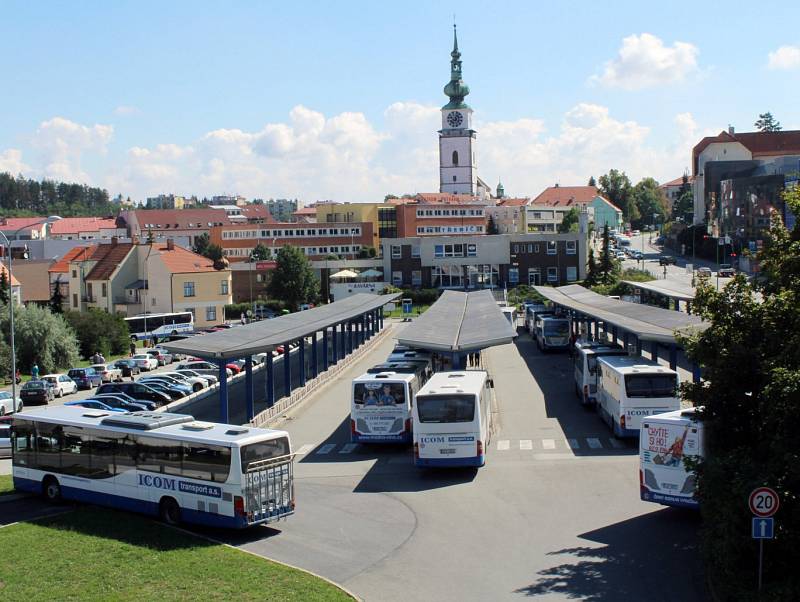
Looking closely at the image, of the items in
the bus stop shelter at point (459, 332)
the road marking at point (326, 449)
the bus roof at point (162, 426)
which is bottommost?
the road marking at point (326, 449)

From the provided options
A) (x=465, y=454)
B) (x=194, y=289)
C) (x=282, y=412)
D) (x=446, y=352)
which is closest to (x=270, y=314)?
(x=194, y=289)

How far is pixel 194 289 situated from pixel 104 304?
7.71m

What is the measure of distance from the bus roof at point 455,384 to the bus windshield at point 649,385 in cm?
382

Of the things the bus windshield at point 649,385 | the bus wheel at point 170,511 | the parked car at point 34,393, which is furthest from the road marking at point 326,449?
the parked car at point 34,393

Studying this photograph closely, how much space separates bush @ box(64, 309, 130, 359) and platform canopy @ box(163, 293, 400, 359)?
20.0 m

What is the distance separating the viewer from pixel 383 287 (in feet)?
309

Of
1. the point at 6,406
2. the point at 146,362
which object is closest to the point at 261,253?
the point at 146,362

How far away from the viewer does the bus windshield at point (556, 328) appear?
51188mm

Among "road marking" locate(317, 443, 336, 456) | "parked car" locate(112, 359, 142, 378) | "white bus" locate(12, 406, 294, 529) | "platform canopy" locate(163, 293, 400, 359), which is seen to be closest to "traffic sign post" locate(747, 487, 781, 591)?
"white bus" locate(12, 406, 294, 529)

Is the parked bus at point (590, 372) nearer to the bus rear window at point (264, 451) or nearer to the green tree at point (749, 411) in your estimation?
the green tree at point (749, 411)

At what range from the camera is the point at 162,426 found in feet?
59.7

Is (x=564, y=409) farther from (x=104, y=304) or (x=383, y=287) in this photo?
(x=383, y=287)

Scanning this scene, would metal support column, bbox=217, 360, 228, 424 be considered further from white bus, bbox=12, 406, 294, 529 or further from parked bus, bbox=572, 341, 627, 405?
parked bus, bbox=572, 341, 627, 405

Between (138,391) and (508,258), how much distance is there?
6392 centimetres
